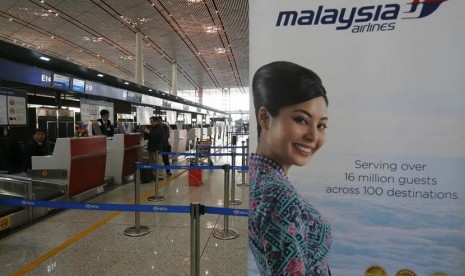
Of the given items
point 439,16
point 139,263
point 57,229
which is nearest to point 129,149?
point 57,229

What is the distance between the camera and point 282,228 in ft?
5.15

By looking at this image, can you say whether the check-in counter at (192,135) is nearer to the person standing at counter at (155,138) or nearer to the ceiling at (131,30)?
the ceiling at (131,30)

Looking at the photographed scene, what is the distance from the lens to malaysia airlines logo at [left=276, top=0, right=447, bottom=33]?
1568 mm

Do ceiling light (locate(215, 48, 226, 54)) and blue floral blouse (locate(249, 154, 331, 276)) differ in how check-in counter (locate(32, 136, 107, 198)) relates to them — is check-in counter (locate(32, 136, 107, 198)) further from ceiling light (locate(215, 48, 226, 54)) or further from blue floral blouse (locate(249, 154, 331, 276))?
ceiling light (locate(215, 48, 226, 54))

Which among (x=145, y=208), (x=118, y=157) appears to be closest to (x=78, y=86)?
(x=118, y=157)

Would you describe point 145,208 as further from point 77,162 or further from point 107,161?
point 107,161

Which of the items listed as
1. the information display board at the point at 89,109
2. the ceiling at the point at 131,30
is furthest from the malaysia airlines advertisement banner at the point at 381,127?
the information display board at the point at 89,109

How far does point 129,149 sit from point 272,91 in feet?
22.3

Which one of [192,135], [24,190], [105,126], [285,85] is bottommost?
[24,190]

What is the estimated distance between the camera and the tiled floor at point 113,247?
3248 millimetres

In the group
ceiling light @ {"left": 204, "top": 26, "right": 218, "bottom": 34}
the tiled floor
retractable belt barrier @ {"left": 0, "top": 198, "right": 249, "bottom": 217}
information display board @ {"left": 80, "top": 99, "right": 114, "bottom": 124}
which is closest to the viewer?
retractable belt barrier @ {"left": 0, "top": 198, "right": 249, "bottom": 217}

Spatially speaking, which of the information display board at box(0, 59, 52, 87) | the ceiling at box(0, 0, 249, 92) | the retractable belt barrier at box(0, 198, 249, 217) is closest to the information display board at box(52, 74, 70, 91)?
the information display board at box(0, 59, 52, 87)

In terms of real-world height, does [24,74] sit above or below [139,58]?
below

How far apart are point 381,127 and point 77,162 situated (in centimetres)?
545
